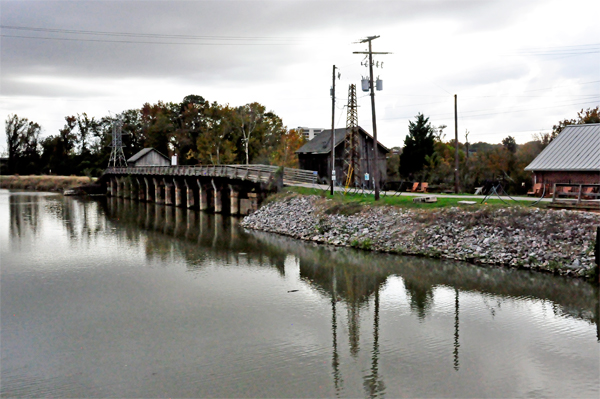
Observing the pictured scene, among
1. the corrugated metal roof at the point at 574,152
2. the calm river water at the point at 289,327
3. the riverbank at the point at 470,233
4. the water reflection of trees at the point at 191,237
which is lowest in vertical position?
the calm river water at the point at 289,327

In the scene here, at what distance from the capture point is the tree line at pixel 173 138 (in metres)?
77.3

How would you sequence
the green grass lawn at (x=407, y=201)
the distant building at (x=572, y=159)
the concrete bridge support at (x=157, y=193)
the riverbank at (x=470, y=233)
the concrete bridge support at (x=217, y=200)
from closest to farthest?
the riverbank at (x=470, y=233), the green grass lawn at (x=407, y=201), the distant building at (x=572, y=159), the concrete bridge support at (x=217, y=200), the concrete bridge support at (x=157, y=193)

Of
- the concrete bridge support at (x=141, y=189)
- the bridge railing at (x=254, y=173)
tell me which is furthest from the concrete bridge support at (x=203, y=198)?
the concrete bridge support at (x=141, y=189)

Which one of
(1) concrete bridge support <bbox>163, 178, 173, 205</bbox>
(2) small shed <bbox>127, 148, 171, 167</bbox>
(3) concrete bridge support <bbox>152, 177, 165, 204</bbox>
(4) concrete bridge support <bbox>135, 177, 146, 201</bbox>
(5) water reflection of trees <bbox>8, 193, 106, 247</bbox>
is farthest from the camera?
(2) small shed <bbox>127, 148, 171, 167</bbox>

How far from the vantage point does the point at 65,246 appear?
3019 cm

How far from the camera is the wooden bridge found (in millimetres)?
42938

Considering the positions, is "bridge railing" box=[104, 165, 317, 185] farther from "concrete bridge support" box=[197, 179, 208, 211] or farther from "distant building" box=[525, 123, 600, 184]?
"distant building" box=[525, 123, 600, 184]

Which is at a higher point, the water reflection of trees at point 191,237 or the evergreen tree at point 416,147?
the evergreen tree at point 416,147

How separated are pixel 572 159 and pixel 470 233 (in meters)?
10.4

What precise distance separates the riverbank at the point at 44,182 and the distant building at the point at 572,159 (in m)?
72.8

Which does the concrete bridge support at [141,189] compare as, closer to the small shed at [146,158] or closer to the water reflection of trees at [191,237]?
the small shed at [146,158]

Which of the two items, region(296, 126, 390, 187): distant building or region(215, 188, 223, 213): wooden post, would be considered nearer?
region(215, 188, 223, 213): wooden post

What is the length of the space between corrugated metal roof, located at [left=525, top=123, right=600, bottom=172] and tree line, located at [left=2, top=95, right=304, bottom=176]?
42.9 m

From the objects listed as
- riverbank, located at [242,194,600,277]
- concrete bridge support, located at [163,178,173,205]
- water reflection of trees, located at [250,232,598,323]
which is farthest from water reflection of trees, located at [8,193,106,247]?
water reflection of trees, located at [250,232,598,323]
